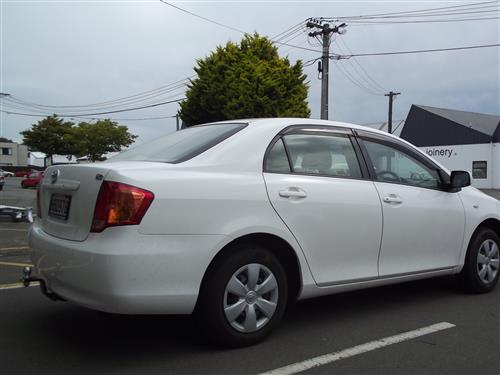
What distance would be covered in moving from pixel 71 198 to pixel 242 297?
131cm

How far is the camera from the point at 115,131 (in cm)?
4853

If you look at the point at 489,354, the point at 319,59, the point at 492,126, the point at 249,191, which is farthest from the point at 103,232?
the point at 492,126

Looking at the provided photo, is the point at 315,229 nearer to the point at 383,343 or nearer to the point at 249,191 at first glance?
the point at 249,191

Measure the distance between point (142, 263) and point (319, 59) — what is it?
67.9ft

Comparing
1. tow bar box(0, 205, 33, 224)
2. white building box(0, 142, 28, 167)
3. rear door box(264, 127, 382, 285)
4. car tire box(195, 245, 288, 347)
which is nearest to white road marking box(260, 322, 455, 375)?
car tire box(195, 245, 288, 347)

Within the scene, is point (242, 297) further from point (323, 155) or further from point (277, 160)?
point (323, 155)

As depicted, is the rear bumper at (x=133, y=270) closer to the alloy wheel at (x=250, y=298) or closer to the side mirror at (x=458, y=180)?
the alloy wheel at (x=250, y=298)

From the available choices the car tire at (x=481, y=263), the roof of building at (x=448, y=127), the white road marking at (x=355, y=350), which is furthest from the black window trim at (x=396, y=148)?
the roof of building at (x=448, y=127)

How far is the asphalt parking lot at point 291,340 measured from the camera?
3.18 metres

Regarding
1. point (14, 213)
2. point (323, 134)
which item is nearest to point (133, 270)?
point (323, 134)

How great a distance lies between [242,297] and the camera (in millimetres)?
3350

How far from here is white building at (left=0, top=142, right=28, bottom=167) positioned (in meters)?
86.2

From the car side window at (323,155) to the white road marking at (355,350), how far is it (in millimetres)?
1284

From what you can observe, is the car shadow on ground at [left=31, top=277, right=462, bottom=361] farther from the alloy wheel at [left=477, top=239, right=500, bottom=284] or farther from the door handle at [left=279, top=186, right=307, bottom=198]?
the door handle at [left=279, top=186, right=307, bottom=198]
